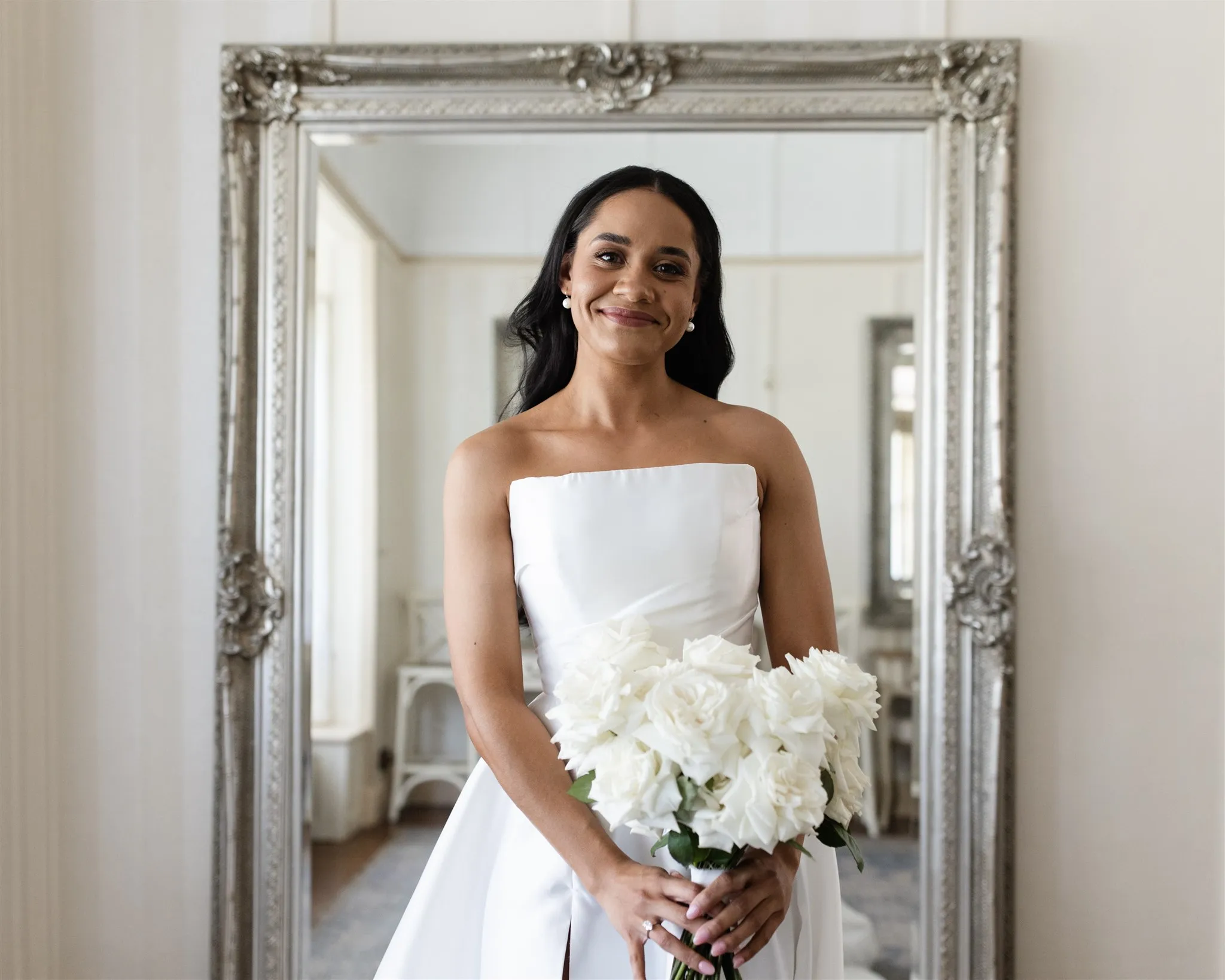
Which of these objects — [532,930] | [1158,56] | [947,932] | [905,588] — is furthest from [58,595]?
[1158,56]

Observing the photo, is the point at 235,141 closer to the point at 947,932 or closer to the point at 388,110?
the point at 388,110

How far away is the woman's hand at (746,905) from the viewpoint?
3.92ft

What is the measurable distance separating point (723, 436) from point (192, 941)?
167 cm

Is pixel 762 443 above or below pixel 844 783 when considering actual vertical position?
above

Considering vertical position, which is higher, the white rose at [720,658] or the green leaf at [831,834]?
the white rose at [720,658]

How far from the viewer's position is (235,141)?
2.19m

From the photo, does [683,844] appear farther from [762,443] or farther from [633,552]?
[762,443]

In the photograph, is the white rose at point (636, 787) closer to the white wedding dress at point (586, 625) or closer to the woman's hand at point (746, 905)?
the woman's hand at point (746, 905)

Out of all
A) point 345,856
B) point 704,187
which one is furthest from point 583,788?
point 704,187

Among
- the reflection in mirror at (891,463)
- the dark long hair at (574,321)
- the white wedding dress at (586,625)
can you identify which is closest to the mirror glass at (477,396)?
the reflection in mirror at (891,463)

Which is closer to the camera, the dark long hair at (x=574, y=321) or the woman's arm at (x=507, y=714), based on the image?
the woman's arm at (x=507, y=714)

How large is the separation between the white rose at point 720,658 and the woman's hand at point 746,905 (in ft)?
0.80

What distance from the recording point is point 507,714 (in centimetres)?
141

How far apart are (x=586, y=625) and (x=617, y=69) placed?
1263mm
